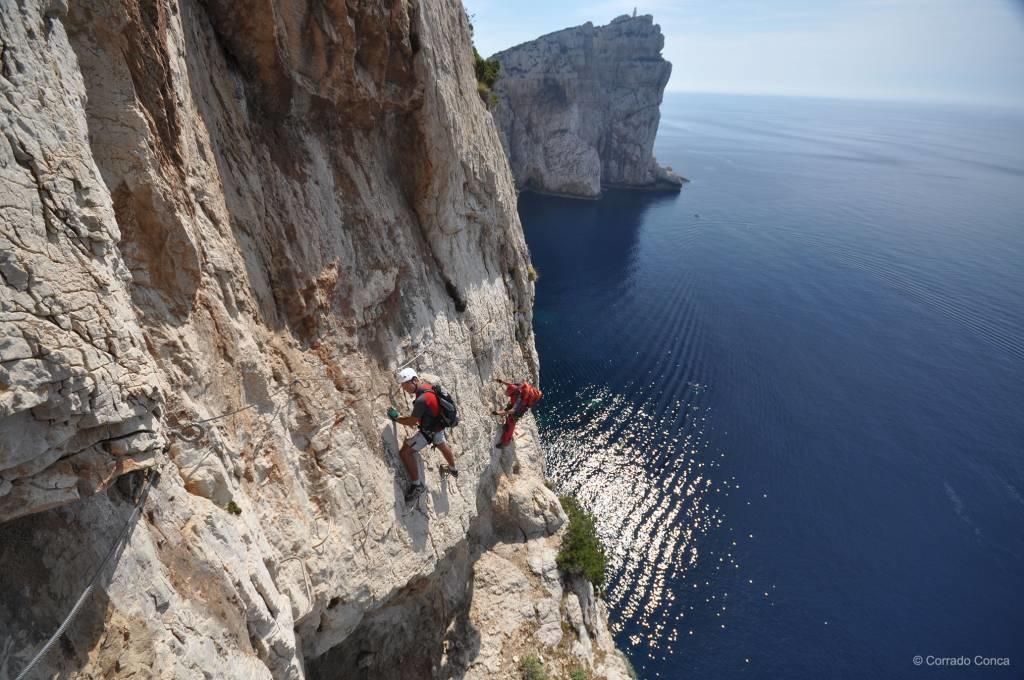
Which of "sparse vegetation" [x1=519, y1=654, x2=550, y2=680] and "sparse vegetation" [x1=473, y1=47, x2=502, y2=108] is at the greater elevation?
"sparse vegetation" [x1=473, y1=47, x2=502, y2=108]

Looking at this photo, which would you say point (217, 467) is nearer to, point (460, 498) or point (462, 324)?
point (460, 498)

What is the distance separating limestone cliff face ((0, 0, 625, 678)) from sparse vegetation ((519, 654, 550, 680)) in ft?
1.81

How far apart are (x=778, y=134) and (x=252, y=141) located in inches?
7936

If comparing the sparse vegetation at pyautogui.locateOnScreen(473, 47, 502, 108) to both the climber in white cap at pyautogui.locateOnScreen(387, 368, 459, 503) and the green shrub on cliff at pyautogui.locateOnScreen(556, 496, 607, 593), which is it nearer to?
the climber in white cap at pyautogui.locateOnScreen(387, 368, 459, 503)

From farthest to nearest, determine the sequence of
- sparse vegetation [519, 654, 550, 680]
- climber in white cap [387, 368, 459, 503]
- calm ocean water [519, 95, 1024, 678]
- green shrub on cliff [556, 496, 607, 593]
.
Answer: calm ocean water [519, 95, 1024, 678]
green shrub on cliff [556, 496, 607, 593]
sparse vegetation [519, 654, 550, 680]
climber in white cap [387, 368, 459, 503]

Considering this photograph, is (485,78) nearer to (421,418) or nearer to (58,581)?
(421,418)

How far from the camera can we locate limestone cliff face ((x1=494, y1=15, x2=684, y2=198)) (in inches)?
3012

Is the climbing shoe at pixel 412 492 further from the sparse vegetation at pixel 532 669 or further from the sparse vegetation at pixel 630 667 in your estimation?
the sparse vegetation at pixel 630 667

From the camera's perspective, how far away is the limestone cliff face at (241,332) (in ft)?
15.1

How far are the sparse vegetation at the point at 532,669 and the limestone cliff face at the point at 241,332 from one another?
55cm

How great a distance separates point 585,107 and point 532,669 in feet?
278

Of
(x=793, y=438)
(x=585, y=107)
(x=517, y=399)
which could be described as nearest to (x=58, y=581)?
(x=517, y=399)

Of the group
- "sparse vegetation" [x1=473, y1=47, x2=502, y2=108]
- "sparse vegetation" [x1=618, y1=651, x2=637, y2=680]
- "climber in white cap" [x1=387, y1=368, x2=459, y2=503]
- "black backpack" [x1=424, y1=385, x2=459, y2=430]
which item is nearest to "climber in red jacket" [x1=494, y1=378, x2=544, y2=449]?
"climber in white cap" [x1=387, y1=368, x2=459, y2=503]

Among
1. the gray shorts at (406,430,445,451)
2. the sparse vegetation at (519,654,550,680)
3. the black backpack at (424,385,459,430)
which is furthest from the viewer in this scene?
the sparse vegetation at (519,654,550,680)
